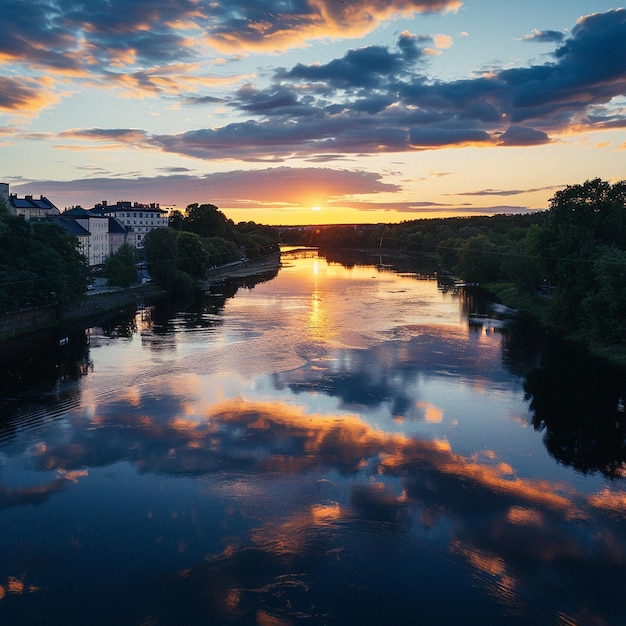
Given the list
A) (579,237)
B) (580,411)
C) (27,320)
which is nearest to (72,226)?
(27,320)

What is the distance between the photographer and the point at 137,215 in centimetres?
16550

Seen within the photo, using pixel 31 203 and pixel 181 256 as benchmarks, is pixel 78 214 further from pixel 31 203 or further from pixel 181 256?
pixel 181 256

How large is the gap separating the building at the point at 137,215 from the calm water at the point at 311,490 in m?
121

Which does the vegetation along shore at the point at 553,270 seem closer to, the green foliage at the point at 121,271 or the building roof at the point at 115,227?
the green foliage at the point at 121,271

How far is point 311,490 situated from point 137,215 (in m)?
153

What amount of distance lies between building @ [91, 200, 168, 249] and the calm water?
396 feet

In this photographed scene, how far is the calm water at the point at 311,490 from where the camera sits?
17578 mm

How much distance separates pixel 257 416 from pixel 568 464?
1562 cm

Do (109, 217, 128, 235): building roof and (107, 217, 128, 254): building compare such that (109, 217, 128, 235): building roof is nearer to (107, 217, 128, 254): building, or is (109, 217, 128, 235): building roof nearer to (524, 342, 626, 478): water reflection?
(107, 217, 128, 254): building

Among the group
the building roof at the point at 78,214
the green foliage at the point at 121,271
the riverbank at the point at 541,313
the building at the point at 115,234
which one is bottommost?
the riverbank at the point at 541,313

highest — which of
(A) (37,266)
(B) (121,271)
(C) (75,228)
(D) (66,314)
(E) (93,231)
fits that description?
(C) (75,228)

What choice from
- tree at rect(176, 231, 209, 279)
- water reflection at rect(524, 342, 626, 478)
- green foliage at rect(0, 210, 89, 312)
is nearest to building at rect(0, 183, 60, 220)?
tree at rect(176, 231, 209, 279)

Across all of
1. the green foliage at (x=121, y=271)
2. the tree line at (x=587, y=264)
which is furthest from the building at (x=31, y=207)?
the tree line at (x=587, y=264)

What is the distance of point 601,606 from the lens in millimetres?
17250
